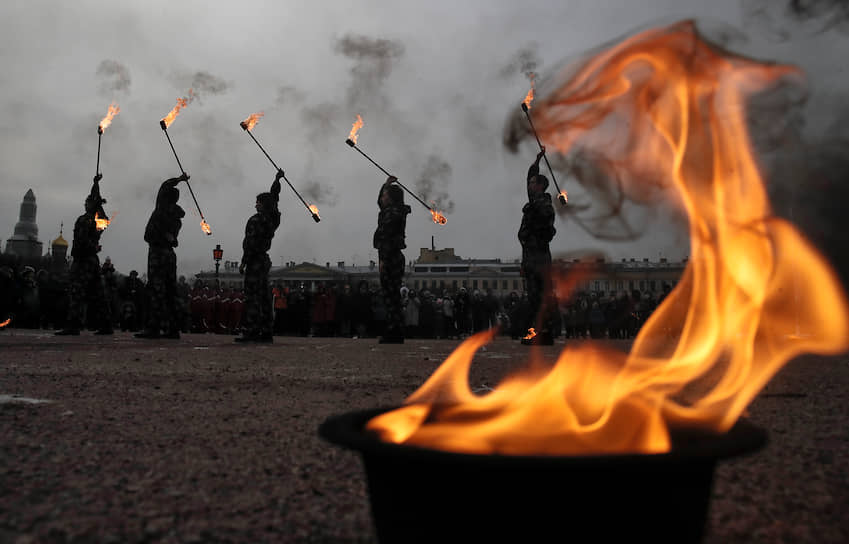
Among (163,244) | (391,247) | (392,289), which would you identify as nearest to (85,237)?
(163,244)

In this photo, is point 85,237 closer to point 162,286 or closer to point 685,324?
point 162,286

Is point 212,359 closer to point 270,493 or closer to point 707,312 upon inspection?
point 270,493

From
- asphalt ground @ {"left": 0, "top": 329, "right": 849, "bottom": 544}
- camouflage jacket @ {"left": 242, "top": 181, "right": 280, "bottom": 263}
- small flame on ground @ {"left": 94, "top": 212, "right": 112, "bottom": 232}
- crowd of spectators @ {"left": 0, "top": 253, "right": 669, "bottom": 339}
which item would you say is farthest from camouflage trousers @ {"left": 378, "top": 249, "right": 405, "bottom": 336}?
asphalt ground @ {"left": 0, "top": 329, "right": 849, "bottom": 544}

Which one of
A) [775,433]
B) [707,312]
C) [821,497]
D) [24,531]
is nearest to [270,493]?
[24,531]

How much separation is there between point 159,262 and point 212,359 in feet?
16.2

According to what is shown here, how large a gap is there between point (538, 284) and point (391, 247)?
12.1 feet

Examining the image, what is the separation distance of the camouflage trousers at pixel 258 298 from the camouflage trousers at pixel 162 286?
169 centimetres

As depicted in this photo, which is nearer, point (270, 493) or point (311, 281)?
point (270, 493)

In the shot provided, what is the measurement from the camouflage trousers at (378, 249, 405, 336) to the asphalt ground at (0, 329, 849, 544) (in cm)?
767

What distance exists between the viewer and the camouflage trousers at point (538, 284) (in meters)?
Result: 11.4

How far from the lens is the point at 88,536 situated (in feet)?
6.14

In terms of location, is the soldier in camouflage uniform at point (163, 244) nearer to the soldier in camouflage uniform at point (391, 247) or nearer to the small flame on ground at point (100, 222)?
the small flame on ground at point (100, 222)

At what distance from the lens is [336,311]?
19375 mm

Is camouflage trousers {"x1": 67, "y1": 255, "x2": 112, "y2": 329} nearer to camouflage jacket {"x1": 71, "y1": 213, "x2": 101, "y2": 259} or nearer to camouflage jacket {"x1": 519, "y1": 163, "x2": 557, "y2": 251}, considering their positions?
camouflage jacket {"x1": 71, "y1": 213, "x2": 101, "y2": 259}
